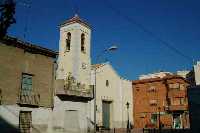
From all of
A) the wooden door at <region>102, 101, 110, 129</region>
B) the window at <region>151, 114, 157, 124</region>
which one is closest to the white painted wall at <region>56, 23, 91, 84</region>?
the wooden door at <region>102, 101, 110, 129</region>

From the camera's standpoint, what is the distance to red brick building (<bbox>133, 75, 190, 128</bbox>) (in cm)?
4594

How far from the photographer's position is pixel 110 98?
4047 centimetres

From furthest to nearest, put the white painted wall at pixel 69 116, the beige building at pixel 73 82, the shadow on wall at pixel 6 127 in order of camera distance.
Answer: the beige building at pixel 73 82
the white painted wall at pixel 69 116
the shadow on wall at pixel 6 127

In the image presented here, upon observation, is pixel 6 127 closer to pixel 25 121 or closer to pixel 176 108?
pixel 25 121

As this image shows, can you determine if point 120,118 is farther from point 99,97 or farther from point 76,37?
point 76,37

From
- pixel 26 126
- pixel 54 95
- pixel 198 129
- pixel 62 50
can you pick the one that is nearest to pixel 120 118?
pixel 62 50

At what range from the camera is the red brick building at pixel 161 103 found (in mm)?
45938

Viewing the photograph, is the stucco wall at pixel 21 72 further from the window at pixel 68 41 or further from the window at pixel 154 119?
the window at pixel 154 119

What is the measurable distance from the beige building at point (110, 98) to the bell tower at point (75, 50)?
1862 millimetres

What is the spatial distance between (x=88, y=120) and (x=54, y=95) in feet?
23.1

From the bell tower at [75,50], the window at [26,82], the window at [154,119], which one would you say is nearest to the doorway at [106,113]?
the bell tower at [75,50]

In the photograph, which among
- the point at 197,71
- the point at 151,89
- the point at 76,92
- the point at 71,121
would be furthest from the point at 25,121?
the point at 197,71

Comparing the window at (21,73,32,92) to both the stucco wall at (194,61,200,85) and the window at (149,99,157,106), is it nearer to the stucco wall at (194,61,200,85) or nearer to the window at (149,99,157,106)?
the window at (149,99,157,106)

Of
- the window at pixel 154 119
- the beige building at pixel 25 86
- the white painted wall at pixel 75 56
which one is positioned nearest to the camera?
the beige building at pixel 25 86
